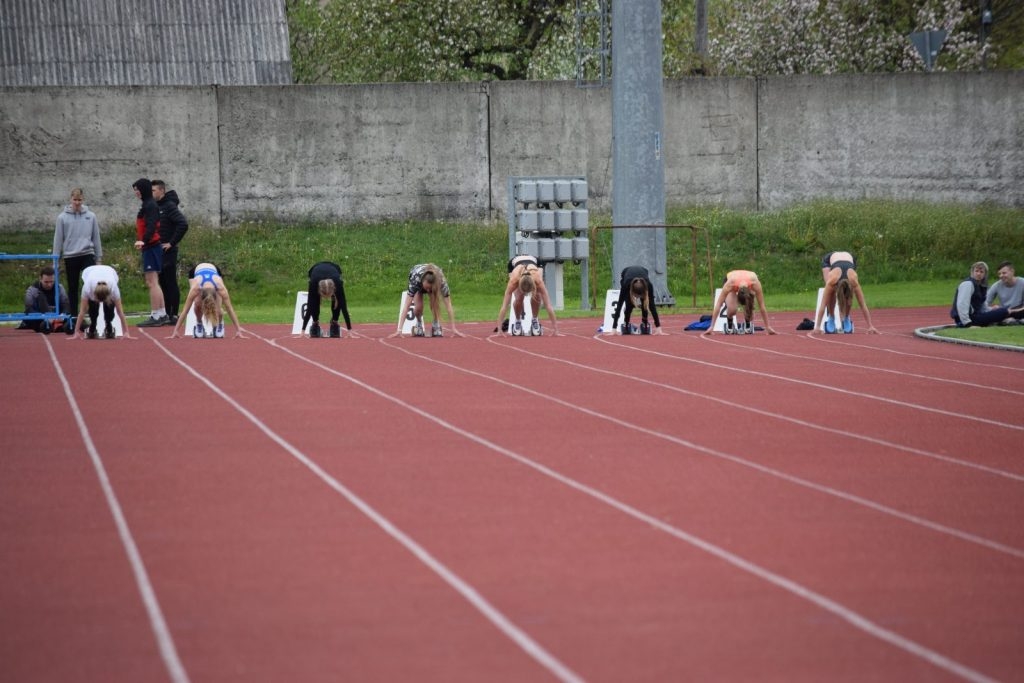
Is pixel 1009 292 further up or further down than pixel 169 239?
further down

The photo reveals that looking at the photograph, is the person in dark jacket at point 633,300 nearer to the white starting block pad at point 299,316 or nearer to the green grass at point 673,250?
the white starting block pad at point 299,316

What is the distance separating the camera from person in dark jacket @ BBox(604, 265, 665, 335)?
2050 cm

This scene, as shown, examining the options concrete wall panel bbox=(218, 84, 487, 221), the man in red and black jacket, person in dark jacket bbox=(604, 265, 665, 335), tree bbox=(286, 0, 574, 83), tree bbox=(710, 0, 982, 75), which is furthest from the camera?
tree bbox=(710, 0, 982, 75)

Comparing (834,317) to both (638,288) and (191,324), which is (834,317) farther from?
(191,324)

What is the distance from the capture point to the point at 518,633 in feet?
20.6

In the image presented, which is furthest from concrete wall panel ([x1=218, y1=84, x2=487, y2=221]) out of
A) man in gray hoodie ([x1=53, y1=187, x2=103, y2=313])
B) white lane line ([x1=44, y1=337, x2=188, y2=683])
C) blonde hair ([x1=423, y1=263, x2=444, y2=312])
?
white lane line ([x1=44, y1=337, x2=188, y2=683])

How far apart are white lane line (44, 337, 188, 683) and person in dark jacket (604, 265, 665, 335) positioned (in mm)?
9658

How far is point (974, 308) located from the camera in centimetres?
2186

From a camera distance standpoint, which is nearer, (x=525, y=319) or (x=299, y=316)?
(x=525, y=319)

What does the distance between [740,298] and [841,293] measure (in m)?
1.20

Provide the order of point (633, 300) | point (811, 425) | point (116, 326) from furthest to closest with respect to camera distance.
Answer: point (633, 300) < point (116, 326) < point (811, 425)

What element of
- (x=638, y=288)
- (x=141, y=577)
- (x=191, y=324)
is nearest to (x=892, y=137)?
(x=638, y=288)

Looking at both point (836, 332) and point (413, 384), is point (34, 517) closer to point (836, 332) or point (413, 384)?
point (413, 384)

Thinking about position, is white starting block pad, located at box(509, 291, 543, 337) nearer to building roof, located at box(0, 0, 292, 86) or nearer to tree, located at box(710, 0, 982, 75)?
building roof, located at box(0, 0, 292, 86)
